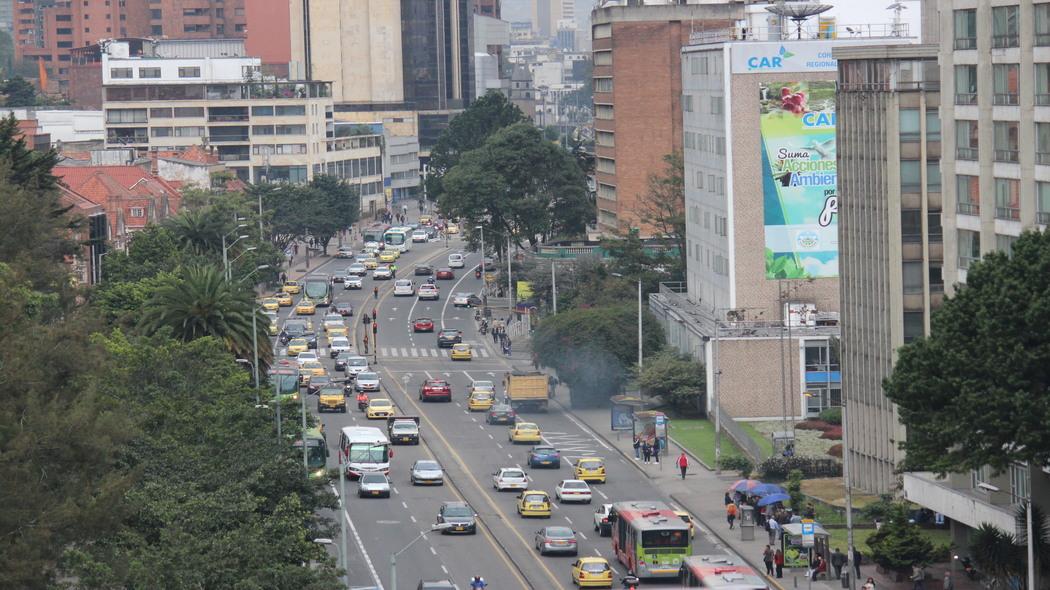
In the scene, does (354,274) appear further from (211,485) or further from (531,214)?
(211,485)

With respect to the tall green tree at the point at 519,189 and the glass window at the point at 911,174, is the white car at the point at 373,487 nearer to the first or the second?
the glass window at the point at 911,174

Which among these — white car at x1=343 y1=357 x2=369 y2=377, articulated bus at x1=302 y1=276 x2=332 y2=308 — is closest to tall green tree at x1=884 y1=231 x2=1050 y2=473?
white car at x1=343 y1=357 x2=369 y2=377

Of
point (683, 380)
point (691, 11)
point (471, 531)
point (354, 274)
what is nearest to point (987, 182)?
point (471, 531)

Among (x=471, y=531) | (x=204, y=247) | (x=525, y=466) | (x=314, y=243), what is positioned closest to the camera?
(x=471, y=531)

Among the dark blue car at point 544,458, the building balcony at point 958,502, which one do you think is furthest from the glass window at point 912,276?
the dark blue car at point 544,458

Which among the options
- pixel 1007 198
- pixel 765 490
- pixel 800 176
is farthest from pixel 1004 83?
pixel 800 176

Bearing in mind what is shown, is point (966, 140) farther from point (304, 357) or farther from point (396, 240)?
point (396, 240)
